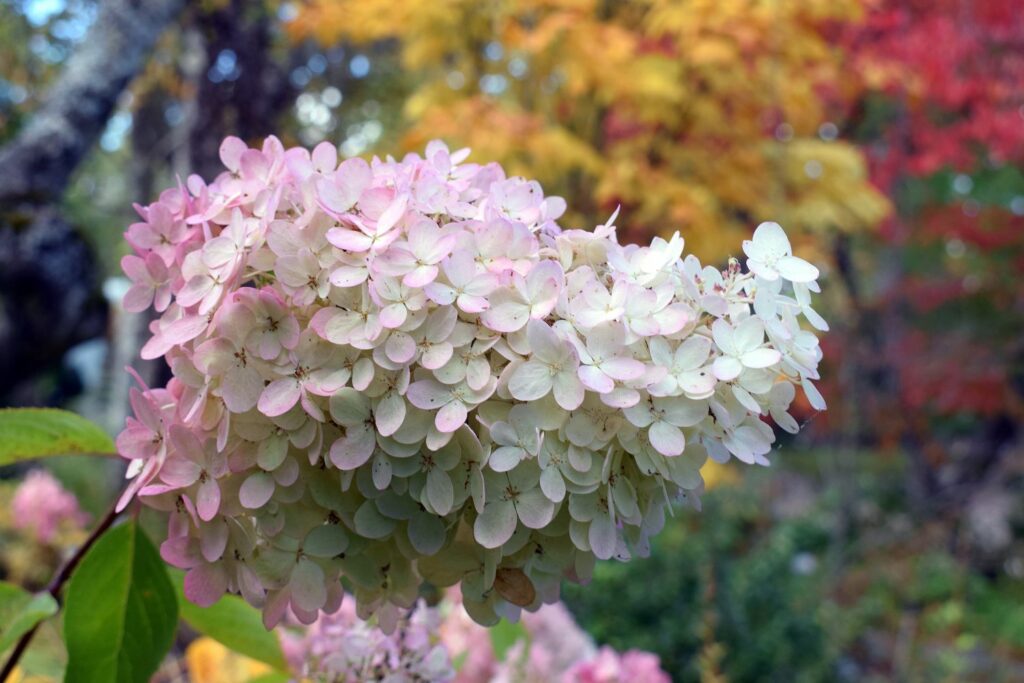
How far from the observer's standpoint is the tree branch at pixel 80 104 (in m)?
1.93

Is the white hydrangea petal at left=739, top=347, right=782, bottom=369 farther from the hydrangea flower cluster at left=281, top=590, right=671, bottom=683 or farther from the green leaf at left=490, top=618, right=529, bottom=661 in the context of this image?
the green leaf at left=490, top=618, right=529, bottom=661

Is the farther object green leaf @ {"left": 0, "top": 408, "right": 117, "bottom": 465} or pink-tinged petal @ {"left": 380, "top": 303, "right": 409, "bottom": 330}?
green leaf @ {"left": 0, "top": 408, "right": 117, "bottom": 465}

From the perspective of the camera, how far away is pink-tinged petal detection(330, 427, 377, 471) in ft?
1.13

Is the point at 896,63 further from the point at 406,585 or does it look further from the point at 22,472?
the point at 22,472

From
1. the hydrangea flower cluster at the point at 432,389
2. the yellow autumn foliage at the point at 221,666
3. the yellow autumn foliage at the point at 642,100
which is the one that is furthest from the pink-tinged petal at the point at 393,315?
the yellow autumn foliage at the point at 642,100

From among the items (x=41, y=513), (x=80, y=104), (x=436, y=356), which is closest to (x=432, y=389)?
(x=436, y=356)

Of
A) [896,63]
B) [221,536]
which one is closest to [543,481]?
[221,536]

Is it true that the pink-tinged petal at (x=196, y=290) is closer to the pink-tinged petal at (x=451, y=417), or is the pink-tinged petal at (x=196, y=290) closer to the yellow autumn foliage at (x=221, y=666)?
the pink-tinged petal at (x=451, y=417)

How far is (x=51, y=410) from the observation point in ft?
1.51

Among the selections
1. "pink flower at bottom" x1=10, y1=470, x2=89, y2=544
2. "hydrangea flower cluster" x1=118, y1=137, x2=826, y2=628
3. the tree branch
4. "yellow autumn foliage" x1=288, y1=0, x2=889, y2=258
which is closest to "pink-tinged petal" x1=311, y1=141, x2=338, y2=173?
"hydrangea flower cluster" x1=118, y1=137, x2=826, y2=628

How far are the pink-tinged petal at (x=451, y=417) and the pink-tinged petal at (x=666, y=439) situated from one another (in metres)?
0.08

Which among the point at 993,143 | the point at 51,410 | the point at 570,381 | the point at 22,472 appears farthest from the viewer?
the point at 22,472

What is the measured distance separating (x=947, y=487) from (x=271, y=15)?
4713mm

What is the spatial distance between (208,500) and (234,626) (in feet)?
0.69
